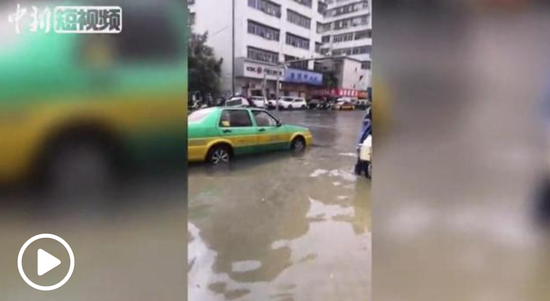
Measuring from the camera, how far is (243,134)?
5.00 ft

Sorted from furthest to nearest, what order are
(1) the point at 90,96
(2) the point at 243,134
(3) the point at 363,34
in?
1. (2) the point at 243,134
2. (3) the point at 363,34
3. (1) the point at 90,96

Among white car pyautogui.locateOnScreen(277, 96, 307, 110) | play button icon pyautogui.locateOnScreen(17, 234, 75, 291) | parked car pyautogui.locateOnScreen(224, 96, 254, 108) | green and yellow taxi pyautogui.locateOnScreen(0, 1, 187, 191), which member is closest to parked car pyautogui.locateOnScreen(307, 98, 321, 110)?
white car pyautogui.locateOnScreen(277, 96, 307, 110)

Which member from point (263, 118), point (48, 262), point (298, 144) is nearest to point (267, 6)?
point (263, 118)

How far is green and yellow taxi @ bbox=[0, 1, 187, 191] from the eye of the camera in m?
1.31

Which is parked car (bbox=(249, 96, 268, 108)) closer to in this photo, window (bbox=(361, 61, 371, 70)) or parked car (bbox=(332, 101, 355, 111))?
parked car (bbox=(332, 101, 355, 111))

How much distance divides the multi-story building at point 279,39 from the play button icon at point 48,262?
790 mm

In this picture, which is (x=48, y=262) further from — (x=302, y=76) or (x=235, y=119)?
(x=302, y=76)

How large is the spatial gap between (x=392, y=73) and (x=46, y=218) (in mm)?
1276

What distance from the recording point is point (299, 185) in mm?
1475

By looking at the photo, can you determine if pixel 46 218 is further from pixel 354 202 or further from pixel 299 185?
pixel 354 202

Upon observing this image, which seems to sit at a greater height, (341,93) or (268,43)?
(268,43)

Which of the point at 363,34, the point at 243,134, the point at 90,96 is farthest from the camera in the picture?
the point at 243,134

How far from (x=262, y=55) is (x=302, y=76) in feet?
0.58

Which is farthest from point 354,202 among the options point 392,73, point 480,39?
point 480,39
